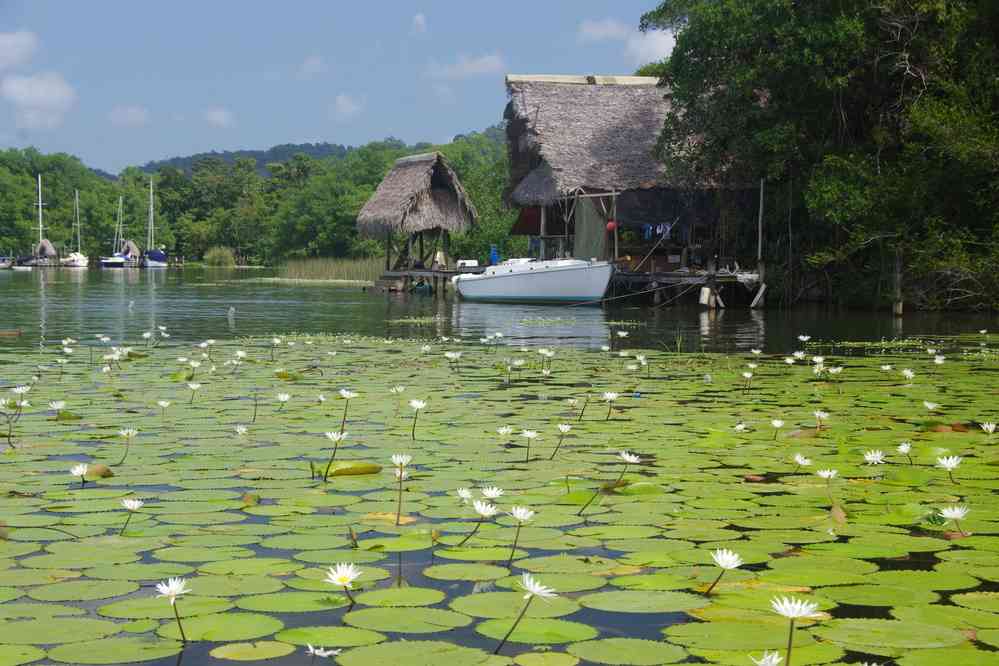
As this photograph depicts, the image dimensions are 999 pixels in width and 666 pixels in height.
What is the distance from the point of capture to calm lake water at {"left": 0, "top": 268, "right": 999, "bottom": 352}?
51.3 ft

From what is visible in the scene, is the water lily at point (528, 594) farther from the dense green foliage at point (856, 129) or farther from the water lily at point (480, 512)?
the dense green foliage at point (856, 129)

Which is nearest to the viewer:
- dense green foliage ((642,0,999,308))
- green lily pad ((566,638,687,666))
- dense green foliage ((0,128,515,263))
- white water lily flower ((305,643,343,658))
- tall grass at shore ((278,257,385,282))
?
white water lily flower ((305,643,343,658))

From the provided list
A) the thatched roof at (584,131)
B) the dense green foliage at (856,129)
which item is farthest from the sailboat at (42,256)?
the dense green foliage at (856,129)

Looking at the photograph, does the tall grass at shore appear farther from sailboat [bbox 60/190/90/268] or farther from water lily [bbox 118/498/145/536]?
water lily [bbox 118/498/145/536]

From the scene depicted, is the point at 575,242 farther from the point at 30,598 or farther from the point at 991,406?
the point at 30,598

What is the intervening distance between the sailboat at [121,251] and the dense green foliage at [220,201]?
1053mm

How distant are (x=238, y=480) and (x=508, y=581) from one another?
1996 millimetres

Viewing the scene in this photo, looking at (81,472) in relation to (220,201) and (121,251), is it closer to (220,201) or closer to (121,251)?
(121,251)

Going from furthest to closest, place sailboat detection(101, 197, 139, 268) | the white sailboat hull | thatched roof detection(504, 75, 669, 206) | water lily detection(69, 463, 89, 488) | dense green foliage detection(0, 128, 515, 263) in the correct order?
sailboat detection(101, 197, 139, 268) → dense green foliage detection(0, 128, 515, 263) → thatched roof detection(504, 75, 669, 206) → the white sailboat hull → water lily detection(69, 463, 89, 488)

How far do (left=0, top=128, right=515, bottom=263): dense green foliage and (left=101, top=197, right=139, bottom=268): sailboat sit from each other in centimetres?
105

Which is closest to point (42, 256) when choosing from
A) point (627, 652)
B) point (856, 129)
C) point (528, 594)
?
point (856, 129)

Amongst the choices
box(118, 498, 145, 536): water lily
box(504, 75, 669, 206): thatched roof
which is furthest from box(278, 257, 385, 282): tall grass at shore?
box(118, 498, 145, 536): water lily

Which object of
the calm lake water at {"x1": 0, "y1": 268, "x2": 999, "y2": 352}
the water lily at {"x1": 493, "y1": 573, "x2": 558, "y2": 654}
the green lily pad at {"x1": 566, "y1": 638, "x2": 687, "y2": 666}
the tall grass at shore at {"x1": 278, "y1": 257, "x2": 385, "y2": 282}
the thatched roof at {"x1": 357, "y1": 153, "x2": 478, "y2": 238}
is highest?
the thatched roof at {"x1": 357, "y1": 153, "x2": 478, "y2": 238}

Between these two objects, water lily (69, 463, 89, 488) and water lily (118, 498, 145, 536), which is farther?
water lily (69, 463, 89, 488)
